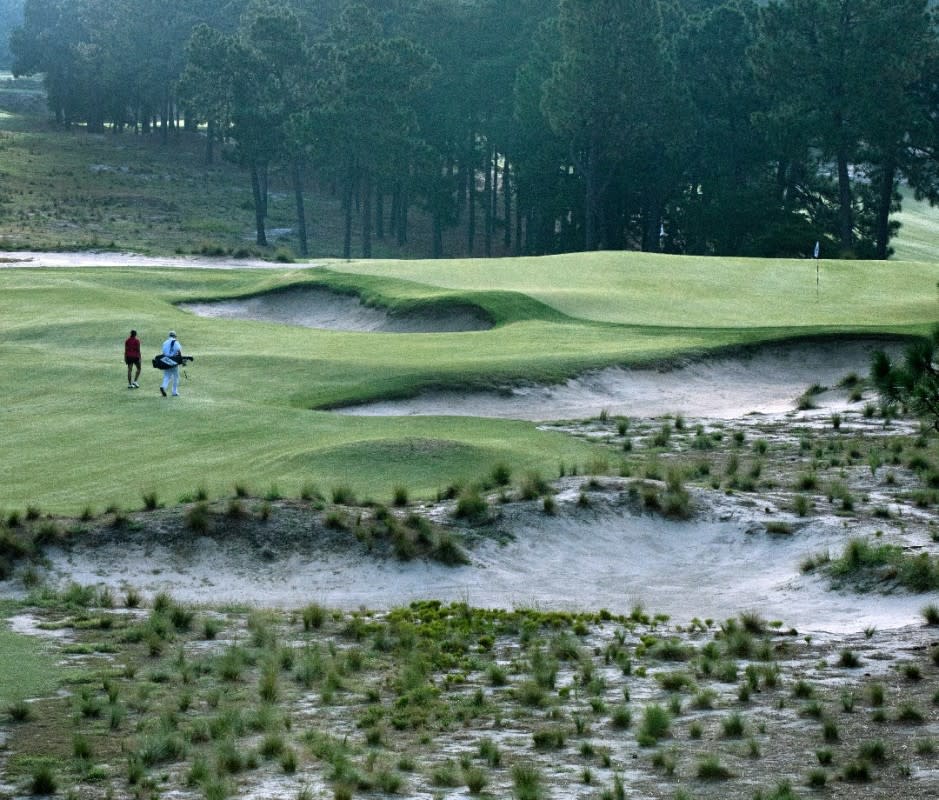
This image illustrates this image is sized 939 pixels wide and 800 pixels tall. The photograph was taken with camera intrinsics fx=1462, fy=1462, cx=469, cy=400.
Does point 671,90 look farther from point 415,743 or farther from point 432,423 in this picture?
point 415,743

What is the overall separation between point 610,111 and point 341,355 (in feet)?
169

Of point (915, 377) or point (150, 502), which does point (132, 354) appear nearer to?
point (150, 502)

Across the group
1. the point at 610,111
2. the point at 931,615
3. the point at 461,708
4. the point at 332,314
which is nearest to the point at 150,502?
the point at 461,708

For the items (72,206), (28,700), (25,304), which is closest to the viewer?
(28,700)

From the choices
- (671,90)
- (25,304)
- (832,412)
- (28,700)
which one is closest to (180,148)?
(671,90)

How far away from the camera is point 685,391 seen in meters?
35.3

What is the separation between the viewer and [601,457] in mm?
26719

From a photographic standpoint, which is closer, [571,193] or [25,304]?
[25,304]

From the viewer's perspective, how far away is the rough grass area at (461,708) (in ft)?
41.3

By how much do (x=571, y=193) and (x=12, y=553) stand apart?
7725 centimetres

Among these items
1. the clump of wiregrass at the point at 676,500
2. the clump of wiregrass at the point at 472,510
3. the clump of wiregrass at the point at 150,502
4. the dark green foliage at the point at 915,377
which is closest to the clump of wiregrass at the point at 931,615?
the dark green foliage at the point at 915,377

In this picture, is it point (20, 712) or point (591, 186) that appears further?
point (591, 186)

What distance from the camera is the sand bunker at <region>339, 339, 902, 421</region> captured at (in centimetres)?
3262

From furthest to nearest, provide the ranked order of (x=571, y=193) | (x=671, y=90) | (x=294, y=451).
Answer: (x=571, y=193)
(x=671, y=90)
(x=294, y=451)
